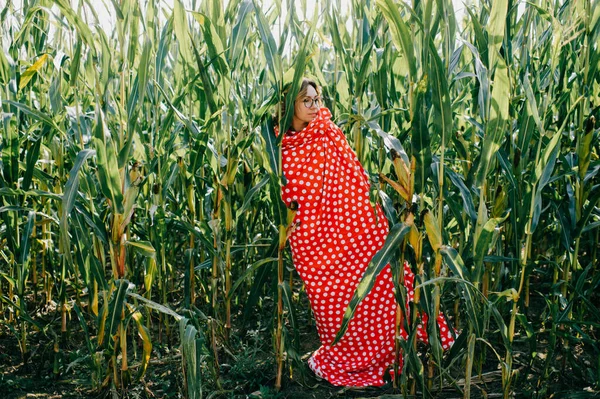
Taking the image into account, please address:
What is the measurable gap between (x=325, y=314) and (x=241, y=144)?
37.3 inches

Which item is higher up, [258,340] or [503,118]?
[503,118]

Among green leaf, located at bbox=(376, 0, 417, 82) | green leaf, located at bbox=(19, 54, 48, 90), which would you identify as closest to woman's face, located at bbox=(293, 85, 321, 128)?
green leaf, located at bbox=(376, 0, 417, 82)

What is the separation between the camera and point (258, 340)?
11.4 feet

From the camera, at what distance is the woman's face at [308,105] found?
3059 mm

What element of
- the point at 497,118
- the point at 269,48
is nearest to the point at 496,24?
the point at 497,118

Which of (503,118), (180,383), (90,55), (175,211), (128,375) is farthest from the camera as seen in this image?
(175,211)

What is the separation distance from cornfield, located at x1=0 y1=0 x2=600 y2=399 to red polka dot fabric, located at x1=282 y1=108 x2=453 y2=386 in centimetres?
13

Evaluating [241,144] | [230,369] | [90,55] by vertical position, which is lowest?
[230,369]

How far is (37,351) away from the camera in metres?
3.35

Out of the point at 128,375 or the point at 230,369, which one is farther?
the point at 230,369

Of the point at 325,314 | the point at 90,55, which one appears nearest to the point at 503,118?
the point at 325,314

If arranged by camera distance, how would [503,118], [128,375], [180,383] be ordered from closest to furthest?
1. [503,118]
2. [128,375]
3. [180,383]

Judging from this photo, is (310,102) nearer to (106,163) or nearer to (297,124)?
(297,124)

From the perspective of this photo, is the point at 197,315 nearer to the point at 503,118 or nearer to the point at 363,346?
the point at 363,346
